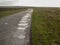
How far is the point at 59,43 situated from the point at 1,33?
3655 millimetres

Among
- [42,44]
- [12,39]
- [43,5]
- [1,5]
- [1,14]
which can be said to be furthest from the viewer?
[1,14]

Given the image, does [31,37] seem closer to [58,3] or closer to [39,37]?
[39,37]

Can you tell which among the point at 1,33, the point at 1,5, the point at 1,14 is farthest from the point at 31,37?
the point at 1,14

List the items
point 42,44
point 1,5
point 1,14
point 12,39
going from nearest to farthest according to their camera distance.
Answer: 1. point 42,44
2. point 12,39
3. point 1,5
4. point 1,14

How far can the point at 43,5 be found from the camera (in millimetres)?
17062

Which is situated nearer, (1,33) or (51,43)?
(51,43)

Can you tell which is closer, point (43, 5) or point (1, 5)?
point (1, 5)

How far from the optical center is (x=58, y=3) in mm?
16312

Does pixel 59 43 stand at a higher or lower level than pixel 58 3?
lower

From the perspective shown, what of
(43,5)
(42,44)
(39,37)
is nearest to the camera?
(42,44)

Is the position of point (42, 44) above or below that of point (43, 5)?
below

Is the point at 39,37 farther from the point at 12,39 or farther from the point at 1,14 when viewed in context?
the point at 1,14

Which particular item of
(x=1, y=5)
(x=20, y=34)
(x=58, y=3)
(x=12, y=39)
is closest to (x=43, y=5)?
(x=58, y=3)

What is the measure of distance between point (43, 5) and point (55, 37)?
689 cm
